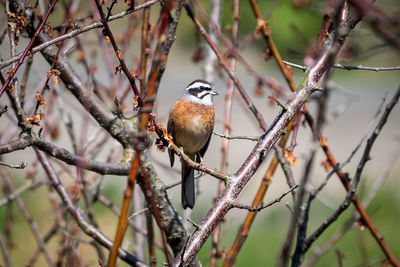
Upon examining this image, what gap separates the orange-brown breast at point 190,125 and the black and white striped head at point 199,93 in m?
0.06

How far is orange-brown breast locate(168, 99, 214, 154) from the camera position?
4355mm

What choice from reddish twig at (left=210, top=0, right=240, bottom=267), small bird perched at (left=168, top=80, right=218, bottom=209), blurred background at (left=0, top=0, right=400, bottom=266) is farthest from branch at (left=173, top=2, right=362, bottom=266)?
small bird perched at (left=168, top=80, right=218, bottom=209)

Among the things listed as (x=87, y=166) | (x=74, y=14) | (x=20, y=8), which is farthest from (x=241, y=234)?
(x=74, y=14)

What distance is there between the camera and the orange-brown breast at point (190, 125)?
14.3ft

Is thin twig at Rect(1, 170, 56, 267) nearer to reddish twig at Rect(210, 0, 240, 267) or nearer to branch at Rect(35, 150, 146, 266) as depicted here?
branch at Rect(35, 150, 146, 266)

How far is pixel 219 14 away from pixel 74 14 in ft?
3.47

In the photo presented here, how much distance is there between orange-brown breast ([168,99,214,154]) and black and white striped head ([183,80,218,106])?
0.06 metres

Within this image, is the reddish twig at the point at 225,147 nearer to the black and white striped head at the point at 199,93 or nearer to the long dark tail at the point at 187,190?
the long dark tail at the point at 187,190

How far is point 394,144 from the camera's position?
9.52 meters

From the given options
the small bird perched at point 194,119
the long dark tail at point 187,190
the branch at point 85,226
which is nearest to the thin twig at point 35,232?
the branch at point 85,226

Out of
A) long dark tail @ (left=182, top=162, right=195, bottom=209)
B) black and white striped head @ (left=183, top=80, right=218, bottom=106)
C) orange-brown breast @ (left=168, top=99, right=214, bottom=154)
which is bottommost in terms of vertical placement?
long dark tail @ (left=182, top=162, right=195, bottom=209)

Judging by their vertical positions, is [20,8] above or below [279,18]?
below

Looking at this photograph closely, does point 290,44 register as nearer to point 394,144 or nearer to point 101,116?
→ point 394,144

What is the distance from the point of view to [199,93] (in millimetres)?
4473
